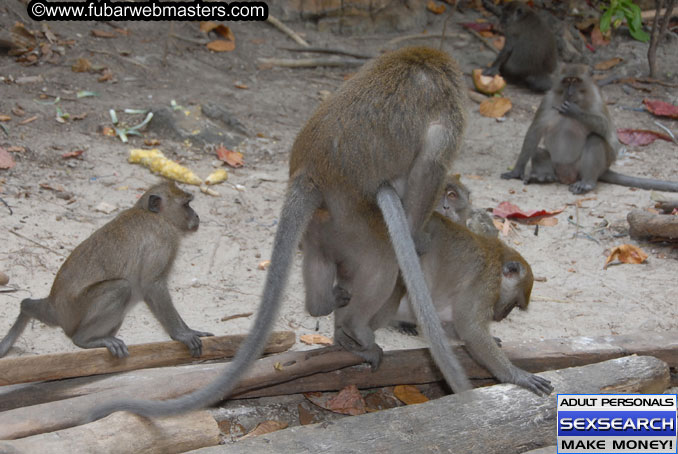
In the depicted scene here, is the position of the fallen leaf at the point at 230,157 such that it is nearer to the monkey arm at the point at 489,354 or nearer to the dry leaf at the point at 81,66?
the dry leaf at the point at 81,66

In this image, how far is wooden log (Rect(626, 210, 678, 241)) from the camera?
7.15 m

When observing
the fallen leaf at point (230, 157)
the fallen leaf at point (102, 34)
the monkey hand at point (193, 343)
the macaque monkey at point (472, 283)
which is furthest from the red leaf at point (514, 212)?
the fallen leaf at point (102, 34)

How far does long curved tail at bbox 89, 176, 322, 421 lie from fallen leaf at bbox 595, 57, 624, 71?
10906mm

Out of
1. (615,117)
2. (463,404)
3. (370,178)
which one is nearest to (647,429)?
(463,404)

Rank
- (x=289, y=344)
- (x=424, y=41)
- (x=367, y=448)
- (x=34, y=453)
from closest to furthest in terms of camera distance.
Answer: (x=34, y=453) → (x=367, y=448) → (x=289, y=344) → (x=424, y=41)

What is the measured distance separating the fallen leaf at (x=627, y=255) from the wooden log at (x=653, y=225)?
0.69 feet

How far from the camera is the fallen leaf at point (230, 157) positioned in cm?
891

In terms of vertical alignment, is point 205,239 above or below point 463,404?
below

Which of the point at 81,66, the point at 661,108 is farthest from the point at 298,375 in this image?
the point at 661,108

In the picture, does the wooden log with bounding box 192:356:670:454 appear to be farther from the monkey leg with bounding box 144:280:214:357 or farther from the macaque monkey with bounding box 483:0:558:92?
the macaque monkey with bounding box 483:0:558:92

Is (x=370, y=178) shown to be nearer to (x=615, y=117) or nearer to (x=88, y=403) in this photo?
(x=88, y=403)

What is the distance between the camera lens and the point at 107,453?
3434mm

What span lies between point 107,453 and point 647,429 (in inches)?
112

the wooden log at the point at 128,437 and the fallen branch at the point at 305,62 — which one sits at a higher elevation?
the fallen branch at the point at 305,62
